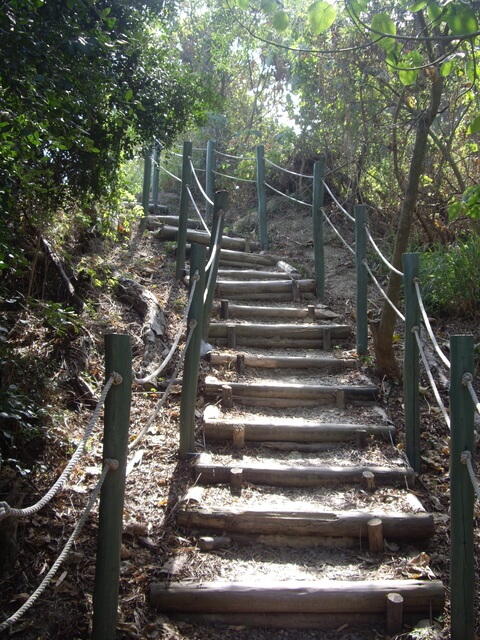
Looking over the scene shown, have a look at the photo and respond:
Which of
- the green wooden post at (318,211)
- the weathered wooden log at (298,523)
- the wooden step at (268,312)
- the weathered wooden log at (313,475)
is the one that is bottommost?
the weathered wooden log at (298,523)

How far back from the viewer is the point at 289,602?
2586 millimetres

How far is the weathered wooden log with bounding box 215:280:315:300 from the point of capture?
6.20 metres

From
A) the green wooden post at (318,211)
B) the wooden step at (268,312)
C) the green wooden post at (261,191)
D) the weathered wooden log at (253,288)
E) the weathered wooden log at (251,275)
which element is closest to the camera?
the wooden step at (268,312)

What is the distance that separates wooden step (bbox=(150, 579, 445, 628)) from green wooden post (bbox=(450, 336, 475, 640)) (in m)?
0.28

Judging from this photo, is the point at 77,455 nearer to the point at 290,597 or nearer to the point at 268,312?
the point at 290,597

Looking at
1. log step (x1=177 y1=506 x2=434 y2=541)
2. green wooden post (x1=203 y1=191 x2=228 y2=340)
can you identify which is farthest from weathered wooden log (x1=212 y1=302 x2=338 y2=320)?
log step (x1=177 y1=506 x2=434 y2=541)

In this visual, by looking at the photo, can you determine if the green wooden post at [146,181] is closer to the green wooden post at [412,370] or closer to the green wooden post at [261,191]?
the green wooden post at [261,191]

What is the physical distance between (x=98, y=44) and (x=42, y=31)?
29cm

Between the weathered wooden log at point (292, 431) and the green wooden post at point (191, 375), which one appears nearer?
the green wooden post at point (191, 375)

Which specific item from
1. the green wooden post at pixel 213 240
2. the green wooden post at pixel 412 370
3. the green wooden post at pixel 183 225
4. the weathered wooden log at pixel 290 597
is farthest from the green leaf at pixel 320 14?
the green wooden post at pixel 183 225

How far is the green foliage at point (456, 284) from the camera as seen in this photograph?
17.1 ft

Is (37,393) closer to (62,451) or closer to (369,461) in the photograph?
(62,451)

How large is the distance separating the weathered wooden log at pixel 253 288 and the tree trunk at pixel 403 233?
6.09ft

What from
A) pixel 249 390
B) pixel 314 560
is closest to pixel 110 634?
pixel 314 560
